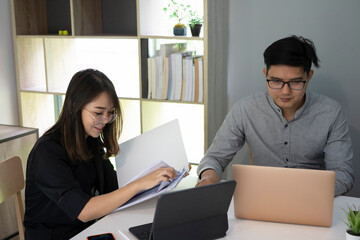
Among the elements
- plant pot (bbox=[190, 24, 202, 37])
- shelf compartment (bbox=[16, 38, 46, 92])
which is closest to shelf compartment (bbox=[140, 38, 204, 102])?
plant pot (bbox=[190, 24, 202, 37])

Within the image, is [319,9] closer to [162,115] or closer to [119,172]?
[162,115]

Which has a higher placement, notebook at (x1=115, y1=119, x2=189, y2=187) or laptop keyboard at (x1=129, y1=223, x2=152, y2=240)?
notebook at (x1=115, y1=119, x2=189, y2=187)

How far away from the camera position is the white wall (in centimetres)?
334

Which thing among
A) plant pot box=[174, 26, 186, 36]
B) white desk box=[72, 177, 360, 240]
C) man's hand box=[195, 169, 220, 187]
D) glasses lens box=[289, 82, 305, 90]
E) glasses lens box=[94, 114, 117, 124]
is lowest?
white desk box=[72, 177, 360, 240]

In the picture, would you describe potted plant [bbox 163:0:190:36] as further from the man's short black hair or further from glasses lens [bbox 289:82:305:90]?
glasses lens [bbox 289:82:305:90]

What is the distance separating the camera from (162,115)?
316 centimetres

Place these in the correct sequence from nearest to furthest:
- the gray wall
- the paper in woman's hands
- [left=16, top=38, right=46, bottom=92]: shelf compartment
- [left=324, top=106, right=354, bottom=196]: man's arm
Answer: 1. the paper in woman's hands
2. [left=324, top=106, right=354, bottom=196]: man's arm
3. the gray wall
4. [left=16, top=38, right=46, bottom=92]: shelf compartment

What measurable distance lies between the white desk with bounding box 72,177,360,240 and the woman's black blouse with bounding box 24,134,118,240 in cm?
13

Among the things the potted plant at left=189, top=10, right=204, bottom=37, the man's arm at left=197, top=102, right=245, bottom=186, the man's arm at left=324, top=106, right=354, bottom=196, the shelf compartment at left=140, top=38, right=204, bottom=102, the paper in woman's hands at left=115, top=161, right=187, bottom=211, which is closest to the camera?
the paper in woman's hands at left=115, top=161, right=187, bottom=211

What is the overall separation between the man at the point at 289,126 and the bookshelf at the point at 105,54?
608mm

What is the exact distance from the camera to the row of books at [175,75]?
2875 mm

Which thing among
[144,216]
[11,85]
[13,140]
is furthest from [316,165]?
[11,85]

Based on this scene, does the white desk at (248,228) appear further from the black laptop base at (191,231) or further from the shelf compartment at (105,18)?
the shelf compartment at (105,18)

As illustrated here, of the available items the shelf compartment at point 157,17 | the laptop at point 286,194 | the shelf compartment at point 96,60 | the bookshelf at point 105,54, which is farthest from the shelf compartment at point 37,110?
the laptop at point 286,194
